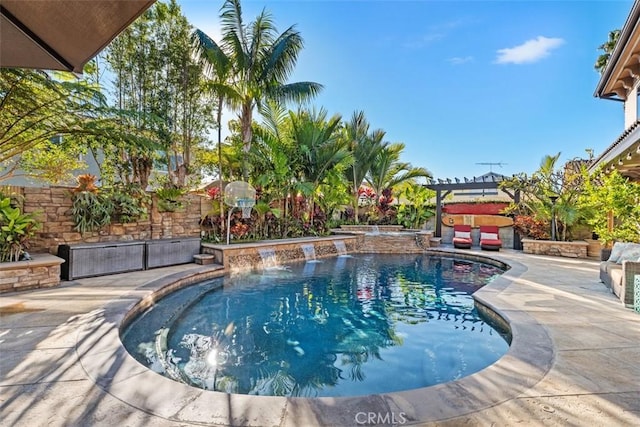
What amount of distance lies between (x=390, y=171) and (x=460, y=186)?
3531mm

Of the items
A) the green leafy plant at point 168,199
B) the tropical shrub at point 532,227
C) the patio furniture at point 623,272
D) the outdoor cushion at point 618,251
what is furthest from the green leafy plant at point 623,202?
the green leafy plant at point 168,199

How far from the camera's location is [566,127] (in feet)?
53.5

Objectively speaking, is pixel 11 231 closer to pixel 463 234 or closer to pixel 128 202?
pixel 128 202

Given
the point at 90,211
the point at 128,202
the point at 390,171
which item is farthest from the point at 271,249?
the point at 390,171

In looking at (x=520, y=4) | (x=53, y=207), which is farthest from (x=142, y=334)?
(x=520, y=4)

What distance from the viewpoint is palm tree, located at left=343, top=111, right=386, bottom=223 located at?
51.0 feet

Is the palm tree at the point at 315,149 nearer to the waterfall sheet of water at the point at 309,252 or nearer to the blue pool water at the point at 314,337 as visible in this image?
the waterfall sheet of water at the point at 309,252

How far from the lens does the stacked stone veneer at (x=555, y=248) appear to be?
34.3 feet

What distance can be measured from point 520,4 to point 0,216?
522 inches

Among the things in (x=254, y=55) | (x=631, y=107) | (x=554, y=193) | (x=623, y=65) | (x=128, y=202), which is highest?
(x=254, y=55)

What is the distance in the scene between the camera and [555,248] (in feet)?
36.0

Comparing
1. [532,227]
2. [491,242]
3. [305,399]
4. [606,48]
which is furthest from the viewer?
[606,48]

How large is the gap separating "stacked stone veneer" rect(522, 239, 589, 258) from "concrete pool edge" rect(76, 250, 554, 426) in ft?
31.3

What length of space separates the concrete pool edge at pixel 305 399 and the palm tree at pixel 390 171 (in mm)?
13263
